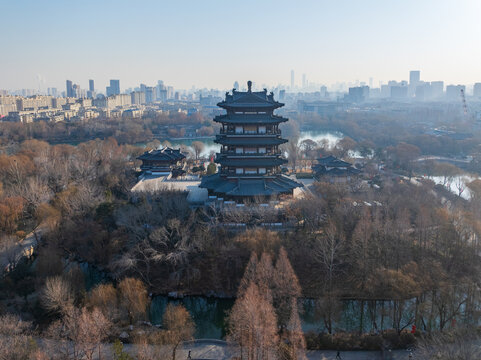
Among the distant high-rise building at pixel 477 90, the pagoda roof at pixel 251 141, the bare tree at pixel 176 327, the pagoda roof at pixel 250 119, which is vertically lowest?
the bare tree at pixel 176 327

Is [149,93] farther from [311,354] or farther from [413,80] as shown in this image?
[311,354]

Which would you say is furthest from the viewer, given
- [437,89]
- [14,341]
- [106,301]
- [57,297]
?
[437,89]

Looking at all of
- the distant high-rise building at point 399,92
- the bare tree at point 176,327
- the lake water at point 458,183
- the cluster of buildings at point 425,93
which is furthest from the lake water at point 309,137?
the distant high-rise building at point 399,92

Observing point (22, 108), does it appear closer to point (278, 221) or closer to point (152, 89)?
point (152, 89)

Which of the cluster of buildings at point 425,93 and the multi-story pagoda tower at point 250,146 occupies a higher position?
the cluster of buildings at point 425,93

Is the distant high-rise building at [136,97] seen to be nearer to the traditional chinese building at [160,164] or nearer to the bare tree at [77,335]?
the traditional chinese building at [160,164]

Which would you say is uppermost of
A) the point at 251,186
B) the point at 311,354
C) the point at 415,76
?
the point at 415,76

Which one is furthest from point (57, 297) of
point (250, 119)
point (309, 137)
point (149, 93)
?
point (149, 93)

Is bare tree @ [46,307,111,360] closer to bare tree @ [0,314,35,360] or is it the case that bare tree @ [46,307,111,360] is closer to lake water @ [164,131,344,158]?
bare tree @ [0,314,35,360]
